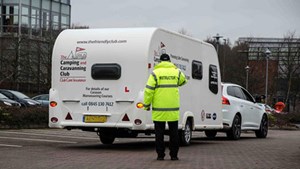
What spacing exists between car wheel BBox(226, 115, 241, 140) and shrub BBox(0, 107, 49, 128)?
782 cm

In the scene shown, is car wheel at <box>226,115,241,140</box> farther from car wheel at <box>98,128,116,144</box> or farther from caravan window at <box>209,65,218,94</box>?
car wheel at <box>98,128,116,144</box>

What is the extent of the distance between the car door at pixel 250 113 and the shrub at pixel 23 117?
7.97m

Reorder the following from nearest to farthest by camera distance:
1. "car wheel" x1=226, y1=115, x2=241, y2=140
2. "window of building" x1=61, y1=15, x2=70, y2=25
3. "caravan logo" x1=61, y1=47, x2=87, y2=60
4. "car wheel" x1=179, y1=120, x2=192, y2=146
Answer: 1. "caravan logo" x1=61, y1=47, x2=87, y2=60
2. "car wheel" x1=179, y1=120, x2=192, y2=146
3. "car wheel" x1=226, y1=115, x2=241, y2=140
4. "window of building" x1=61, y1=15, x2=70, y2=25

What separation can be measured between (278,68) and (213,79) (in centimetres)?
5003

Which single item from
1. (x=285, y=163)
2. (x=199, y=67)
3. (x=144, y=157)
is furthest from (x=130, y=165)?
(x=199, y=67)

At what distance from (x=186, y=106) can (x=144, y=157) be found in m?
3.62

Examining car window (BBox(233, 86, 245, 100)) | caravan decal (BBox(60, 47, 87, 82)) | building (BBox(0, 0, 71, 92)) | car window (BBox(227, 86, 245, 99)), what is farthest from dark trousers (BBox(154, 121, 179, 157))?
building (BBox(0, 0, 71, 92))

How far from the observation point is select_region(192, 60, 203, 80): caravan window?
16.7 meters

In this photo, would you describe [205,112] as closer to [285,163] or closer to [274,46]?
Result: [285,163]

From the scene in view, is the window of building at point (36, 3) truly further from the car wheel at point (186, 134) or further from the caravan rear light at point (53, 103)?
the caravan rear light at point (53, 103)

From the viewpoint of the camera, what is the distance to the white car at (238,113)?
1953cm

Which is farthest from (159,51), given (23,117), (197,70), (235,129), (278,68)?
(278,68)

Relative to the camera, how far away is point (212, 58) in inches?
715

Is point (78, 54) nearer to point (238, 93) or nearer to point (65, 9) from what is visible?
point (238, 93)
